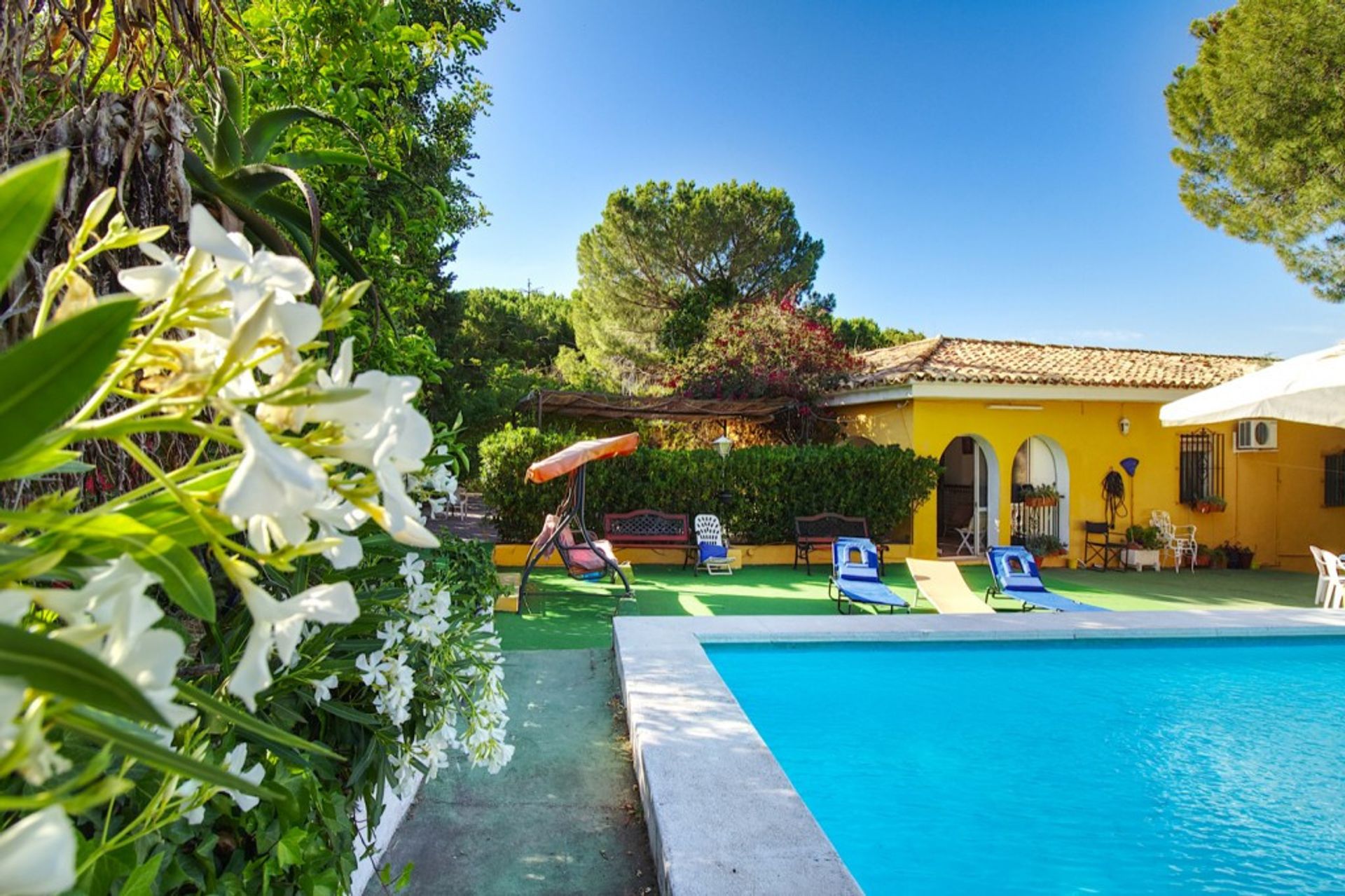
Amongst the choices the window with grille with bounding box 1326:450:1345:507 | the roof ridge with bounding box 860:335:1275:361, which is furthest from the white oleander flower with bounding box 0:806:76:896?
the window with grille with bounding box 1326:450:1345:507

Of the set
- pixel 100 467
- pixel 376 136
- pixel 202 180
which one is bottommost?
pixel 100 467

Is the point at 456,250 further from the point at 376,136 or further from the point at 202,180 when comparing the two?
the point at 202,180

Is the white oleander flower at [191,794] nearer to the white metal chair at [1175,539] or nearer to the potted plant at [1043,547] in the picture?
the potted plant at [1043,547]

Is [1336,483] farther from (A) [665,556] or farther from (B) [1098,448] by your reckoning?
(A) [665,556]

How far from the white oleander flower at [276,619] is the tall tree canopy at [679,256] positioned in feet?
79.8

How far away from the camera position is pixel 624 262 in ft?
87.2

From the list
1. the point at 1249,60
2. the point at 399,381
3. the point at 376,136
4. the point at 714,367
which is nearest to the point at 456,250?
the point at 714,367

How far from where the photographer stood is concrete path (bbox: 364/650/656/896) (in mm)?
3480

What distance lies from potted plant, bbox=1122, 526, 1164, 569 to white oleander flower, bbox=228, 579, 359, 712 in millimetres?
17080

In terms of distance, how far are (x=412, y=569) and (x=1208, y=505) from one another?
18140 millimetres

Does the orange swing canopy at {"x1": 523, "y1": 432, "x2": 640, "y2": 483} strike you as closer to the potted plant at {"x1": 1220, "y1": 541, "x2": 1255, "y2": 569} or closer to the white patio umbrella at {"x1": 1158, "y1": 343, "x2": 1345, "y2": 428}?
the white patio umbrella at {"x1": 1158, "y1": 343, "x2": 1345, "y2": 428}

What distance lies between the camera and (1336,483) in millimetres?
16562

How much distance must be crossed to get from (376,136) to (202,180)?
2199 mm

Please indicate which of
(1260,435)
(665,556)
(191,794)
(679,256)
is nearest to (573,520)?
(665,556)
